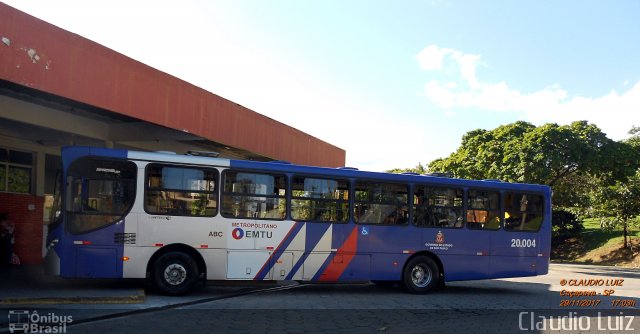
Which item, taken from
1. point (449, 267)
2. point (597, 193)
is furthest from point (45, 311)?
point (597, 193)

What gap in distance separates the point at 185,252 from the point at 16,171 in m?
8.50

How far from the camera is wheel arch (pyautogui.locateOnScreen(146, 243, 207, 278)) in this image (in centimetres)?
1043

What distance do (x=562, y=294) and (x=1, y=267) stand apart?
15344 mm

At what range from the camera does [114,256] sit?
10102 millimetres

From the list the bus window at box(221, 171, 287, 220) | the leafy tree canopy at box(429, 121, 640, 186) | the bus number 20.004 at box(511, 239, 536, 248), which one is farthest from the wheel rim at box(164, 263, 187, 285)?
the leafy tree canopy at box(429, 121, 640, 186)

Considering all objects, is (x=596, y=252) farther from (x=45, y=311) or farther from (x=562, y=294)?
(x=45, y=311)

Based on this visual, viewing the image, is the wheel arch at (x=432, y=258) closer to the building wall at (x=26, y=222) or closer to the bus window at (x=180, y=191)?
the bus window at (x=180, y=191)

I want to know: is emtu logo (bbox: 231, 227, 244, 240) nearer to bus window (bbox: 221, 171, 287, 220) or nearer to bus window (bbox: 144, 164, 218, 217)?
bus window (bbox: 221, 171, 287, 220)

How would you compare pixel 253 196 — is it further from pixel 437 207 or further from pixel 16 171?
pixel 16 171

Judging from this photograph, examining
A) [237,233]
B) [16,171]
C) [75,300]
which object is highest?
[16,171]

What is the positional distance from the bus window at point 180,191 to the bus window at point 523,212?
290 inches

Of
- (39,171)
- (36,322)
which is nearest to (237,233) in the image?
(36,322)

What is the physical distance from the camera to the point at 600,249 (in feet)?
109

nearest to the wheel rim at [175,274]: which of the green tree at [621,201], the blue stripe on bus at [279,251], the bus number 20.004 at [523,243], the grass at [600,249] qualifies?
the blue stripe on bus at [279,251]
